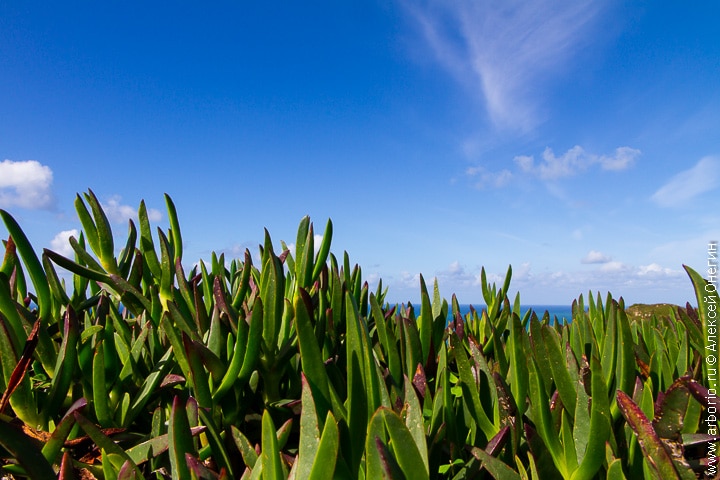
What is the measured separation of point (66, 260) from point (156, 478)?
64 cm

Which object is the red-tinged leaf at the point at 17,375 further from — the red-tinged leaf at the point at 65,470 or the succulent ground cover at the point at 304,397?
the red-tinged leaf at the point at 65,470

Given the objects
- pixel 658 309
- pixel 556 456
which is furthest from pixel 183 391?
pixel 658 309

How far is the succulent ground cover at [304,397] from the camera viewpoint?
2.49 ft

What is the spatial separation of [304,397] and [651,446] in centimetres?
50

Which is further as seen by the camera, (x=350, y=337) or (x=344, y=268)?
(x=344, y=268)

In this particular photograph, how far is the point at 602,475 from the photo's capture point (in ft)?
2.85

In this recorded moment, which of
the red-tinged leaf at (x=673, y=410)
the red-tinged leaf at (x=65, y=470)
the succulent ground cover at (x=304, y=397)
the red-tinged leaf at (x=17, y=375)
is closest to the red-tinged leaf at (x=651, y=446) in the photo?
the succulent ground cover at (x=304, y=397)

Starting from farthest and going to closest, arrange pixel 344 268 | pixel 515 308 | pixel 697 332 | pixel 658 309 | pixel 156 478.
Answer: pixel 658 309
pixel 515 308
pixel 344 268
pixel 697 332
pixel 156 478

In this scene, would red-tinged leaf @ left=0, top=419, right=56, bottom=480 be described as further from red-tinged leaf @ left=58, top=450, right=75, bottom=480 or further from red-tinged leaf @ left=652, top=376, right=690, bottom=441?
red-tinged leaf @ left=652, top=376, right=690, bottom=441

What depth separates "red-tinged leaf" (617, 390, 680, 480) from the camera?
724 millimetres

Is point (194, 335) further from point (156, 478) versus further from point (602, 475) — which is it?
point (602, 475)

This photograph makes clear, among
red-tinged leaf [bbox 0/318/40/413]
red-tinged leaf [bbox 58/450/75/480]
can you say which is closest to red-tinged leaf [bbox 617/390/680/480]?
red-tinged leaf [bbox 58/450/75/480]

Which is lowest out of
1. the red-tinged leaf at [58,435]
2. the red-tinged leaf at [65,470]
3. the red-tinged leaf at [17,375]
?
the red-tinged leaf at [65,470]

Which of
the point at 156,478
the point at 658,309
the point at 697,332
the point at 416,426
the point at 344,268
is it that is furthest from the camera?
the point at 658,309
